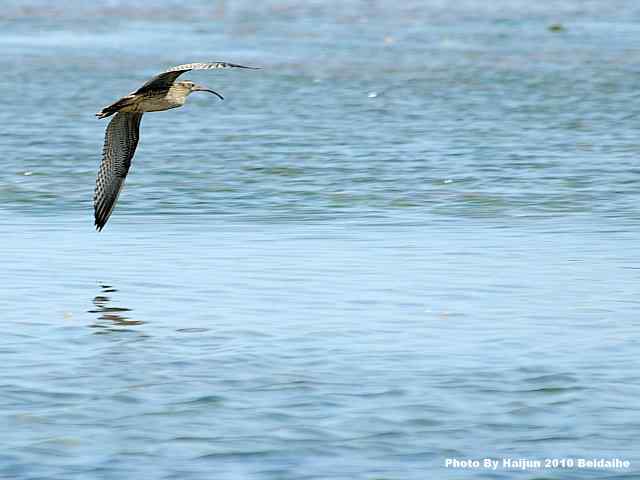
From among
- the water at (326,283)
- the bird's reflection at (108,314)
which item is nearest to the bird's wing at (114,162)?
the water at (326,283)

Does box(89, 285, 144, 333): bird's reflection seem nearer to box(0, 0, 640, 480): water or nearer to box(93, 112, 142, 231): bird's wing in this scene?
box(0, 0, 640, 480): water

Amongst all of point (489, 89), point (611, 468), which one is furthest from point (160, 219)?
point (489, 89)

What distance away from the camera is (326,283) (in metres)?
12.2

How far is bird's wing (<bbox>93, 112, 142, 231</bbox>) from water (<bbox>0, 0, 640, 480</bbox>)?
0.36 meters

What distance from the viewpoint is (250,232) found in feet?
46.7

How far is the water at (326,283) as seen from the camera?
859cm

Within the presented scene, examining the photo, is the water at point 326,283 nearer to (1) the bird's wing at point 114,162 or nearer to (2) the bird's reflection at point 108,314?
(2) the bird's reflection at point 108,314

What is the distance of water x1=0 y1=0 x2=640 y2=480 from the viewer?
8.59m

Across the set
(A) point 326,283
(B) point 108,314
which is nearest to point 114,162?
(A) point 326,283

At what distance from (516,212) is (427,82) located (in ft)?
38.3

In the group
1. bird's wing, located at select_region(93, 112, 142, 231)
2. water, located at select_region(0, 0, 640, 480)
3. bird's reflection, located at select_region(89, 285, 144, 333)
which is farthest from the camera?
bird's wing, located at select_region(93, 112, 142, 231)

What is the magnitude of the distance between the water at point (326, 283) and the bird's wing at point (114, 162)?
0.36 m

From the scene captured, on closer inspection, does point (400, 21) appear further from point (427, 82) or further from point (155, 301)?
point (155, 301)

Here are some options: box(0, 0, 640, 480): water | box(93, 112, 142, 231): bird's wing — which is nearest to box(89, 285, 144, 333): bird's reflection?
box(0, 0, 640, 480): water
